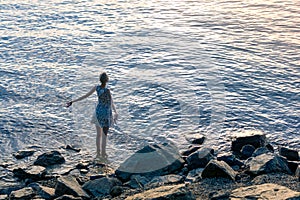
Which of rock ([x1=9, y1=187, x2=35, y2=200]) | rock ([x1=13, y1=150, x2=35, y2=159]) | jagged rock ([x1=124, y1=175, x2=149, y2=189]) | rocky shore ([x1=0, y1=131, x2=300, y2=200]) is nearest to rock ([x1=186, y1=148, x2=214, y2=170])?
rocky shore ([x1=0, y1=131, x2=300, y2=200])

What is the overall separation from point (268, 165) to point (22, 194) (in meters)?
5.22

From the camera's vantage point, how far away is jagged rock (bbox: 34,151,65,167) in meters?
13.8

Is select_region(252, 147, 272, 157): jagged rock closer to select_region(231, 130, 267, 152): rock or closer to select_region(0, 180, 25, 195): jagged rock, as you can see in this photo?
select_region(231, 130, 267, 152): rock

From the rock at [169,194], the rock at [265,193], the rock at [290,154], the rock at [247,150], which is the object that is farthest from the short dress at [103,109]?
the rock at [265,193]

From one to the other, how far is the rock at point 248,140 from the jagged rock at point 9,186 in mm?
5580

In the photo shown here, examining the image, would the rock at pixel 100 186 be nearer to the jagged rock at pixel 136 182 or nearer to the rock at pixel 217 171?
the jagged rock at pixel 136 182

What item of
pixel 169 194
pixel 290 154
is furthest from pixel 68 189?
pixel 290 154

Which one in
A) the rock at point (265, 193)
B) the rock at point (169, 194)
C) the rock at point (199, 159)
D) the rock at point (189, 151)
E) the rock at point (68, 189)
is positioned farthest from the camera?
the rock at point (189, 151)

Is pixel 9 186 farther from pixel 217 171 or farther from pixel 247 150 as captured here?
pixel 247 150

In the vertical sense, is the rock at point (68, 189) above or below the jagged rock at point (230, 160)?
above

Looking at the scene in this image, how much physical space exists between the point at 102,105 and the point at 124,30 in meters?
14.6

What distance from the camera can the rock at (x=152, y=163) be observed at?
12633mm

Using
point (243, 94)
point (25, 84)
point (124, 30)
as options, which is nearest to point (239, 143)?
point (243, 94)

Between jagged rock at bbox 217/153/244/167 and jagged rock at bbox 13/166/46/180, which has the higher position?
jagged rock at bbox 217/153/244/167
